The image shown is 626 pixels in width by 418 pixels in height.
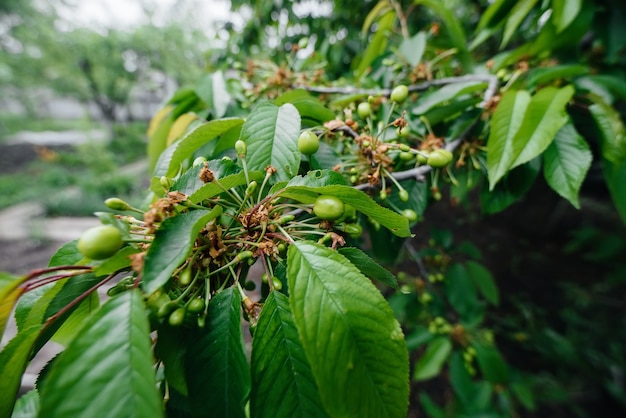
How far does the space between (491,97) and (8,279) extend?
1341 mm

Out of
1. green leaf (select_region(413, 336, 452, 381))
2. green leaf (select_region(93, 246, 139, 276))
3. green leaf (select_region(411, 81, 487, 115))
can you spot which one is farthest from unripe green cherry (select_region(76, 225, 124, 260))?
green leaf (select_region(413, 336, 452, 381))

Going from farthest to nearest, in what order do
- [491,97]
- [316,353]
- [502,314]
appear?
[502,314] → [491,97] → [316,353]

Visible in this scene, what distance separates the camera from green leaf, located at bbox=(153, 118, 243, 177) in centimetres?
74

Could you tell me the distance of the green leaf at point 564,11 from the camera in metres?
1.06

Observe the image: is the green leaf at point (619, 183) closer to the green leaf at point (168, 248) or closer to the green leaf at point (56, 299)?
the green leaf at point (168, 248)

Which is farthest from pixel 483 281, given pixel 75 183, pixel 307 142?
pixel 75 183

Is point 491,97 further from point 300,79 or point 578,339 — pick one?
point 578,339

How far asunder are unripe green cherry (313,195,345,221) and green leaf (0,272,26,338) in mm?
491

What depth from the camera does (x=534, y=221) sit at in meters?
4.35

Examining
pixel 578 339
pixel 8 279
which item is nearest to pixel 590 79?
pixel 8 279

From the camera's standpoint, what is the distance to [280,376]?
0.55 m

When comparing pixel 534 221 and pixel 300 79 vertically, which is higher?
pixel 300 79

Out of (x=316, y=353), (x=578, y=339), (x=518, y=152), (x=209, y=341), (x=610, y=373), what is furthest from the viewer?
(x=578, y=339)

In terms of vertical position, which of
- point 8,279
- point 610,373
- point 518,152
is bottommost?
point 610,373
